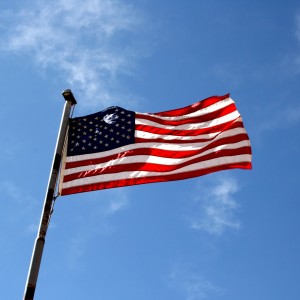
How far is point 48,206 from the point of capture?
1170 cm

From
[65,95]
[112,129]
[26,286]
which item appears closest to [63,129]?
[65,95]

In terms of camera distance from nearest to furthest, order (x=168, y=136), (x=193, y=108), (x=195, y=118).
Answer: (x=168, y=136) → (x=195, y=118) → (x=193, y=108)

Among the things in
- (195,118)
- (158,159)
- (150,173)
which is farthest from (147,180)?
(195,118)

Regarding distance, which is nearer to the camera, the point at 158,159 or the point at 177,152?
the point at 158,159

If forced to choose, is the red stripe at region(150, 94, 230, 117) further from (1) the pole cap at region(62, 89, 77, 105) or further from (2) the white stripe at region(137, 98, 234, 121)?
(1) the pole cap at region(62, 89, 77, 105)

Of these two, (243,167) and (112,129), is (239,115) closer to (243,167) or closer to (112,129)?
(243,167)

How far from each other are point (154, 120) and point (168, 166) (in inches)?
69.5

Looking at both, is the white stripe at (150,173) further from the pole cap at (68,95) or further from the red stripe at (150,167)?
the pole cap at (68,95)

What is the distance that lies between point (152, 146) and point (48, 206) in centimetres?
389

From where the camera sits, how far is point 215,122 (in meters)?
15.2

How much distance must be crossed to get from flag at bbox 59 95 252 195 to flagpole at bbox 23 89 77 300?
0.73 metres

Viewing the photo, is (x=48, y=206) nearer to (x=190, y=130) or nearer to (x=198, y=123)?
(x=190, y=130)

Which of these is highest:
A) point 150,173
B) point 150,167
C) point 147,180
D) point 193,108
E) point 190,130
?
point 193,108

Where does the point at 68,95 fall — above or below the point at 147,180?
above
